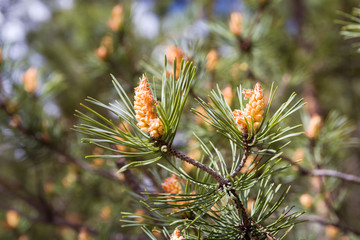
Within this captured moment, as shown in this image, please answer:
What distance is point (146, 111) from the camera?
18.6 inches

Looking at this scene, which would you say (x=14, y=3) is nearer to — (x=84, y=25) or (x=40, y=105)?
(x=84, y=25)

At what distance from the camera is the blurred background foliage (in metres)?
1.07

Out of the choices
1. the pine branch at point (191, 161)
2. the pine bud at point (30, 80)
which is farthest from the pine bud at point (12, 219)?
the pine branch at point (191, 161)

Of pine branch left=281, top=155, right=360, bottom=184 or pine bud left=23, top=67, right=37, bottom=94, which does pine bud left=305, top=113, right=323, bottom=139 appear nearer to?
pine branch left=281, top=155, right=360, bottom=184

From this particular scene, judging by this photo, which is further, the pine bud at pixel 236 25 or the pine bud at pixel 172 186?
the pine bud at pixel 236 25

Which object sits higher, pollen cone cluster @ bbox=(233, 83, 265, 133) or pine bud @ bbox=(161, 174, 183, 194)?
pollen cone cluster @ bbox=(233, 83, 265, 133)

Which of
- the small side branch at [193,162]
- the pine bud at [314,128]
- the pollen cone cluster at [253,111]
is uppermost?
the pine bud at [314,128]

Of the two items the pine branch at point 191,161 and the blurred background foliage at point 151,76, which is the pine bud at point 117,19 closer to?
the blurred background foliage at point 151,76

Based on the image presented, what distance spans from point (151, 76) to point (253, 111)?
0.46 metres

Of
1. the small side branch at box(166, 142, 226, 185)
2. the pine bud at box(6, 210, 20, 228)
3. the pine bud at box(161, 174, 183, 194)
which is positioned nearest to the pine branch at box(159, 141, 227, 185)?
the small side branch at box(166, 142, 226, 185)

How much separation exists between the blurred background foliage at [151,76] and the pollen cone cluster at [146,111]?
214 millimetres

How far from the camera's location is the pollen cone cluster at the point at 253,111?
0.47 meters

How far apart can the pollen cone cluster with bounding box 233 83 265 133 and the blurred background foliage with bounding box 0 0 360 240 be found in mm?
200

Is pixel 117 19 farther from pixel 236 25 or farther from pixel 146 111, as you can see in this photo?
pixel 146 111
